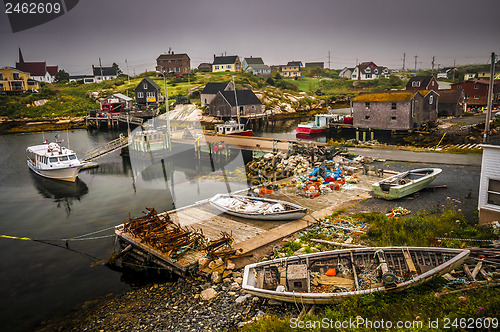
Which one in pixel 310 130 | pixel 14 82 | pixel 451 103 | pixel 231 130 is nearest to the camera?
pixel 231 130

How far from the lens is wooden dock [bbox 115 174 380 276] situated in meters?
13.0

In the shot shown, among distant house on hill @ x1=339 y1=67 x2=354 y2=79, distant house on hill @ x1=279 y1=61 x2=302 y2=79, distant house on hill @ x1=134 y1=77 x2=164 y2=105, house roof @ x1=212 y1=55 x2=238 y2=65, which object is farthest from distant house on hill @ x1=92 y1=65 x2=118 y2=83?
distant house on hill @ x1=339 y1=67 x2=354 y2=79

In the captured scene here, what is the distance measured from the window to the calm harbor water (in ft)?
47.4

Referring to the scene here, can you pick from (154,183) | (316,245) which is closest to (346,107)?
(154,183)

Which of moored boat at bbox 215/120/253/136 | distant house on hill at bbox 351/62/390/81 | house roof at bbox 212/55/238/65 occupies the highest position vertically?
house roof at bbox 212/55/238/65

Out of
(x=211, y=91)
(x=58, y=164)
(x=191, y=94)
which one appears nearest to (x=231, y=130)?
(x=58, y=164)

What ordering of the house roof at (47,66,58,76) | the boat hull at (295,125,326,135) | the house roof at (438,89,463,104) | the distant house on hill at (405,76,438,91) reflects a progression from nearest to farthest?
the boat hull at (295,125,326,135) < the house roof at (438,89,463,104) < the distant house on hill at (405,76,438,91) < the house roof at (47,66,58,76)

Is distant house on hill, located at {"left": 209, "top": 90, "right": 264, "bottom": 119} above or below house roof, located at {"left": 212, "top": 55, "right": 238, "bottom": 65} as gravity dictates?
below

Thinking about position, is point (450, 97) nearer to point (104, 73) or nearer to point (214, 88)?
point (214, 88)

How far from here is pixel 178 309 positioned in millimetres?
10367

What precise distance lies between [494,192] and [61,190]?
30814 mm

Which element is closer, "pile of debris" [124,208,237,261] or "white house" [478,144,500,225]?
"white house" [478,144,500,225]

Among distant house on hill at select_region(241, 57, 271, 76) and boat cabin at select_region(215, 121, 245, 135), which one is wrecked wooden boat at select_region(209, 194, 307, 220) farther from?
distant house on hill at select_region(241, 57, 271, 76)

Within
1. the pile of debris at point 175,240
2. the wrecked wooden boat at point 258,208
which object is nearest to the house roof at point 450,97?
the wrecked wooden boat at point 258,208
